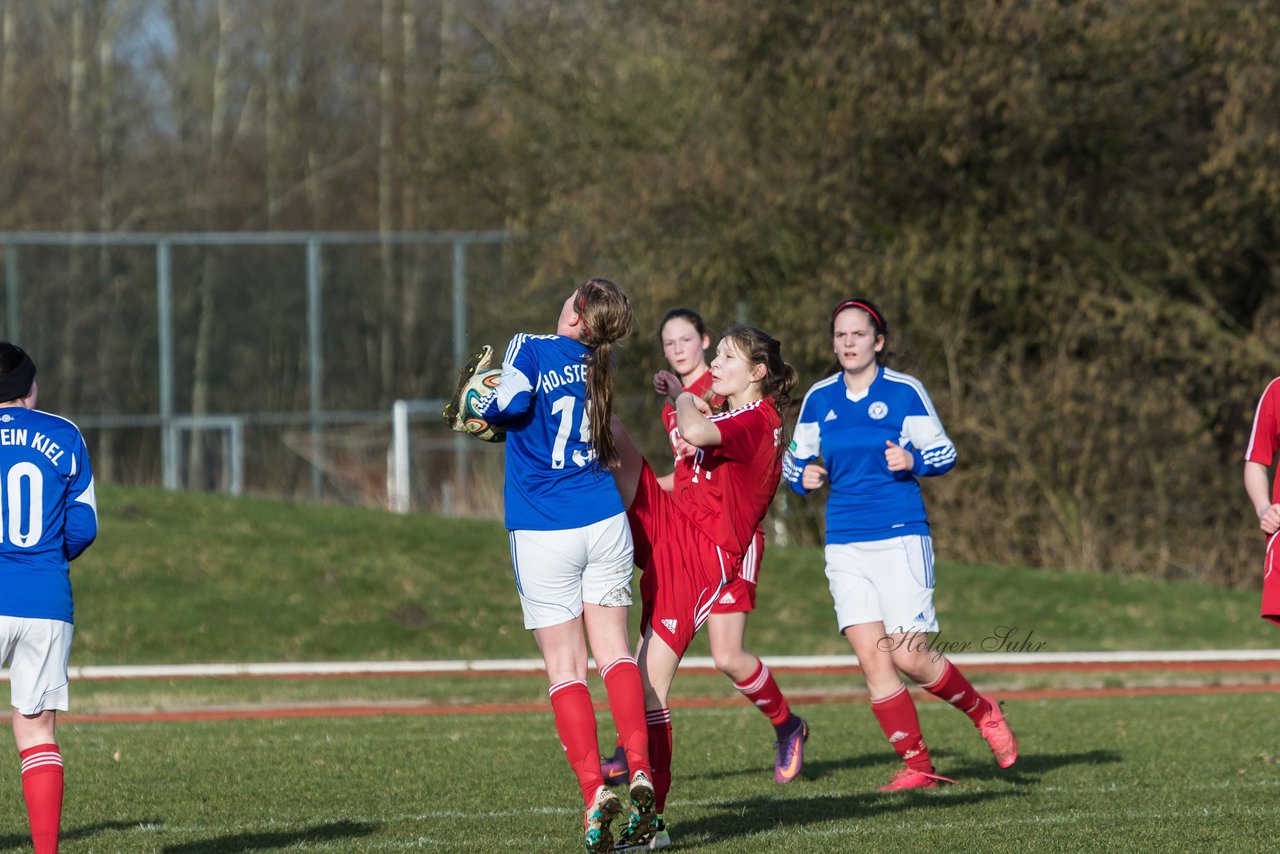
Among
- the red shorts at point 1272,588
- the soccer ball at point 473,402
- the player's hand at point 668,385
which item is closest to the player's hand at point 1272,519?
the red shorts at point 1272,588

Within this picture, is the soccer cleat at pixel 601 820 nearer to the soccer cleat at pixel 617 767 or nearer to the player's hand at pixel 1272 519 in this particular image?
the soccer cleat at pixel 617 767

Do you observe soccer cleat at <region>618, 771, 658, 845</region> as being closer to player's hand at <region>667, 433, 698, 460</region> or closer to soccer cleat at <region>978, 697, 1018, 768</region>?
player's hand at <region>667, 433, 698, 460</region>

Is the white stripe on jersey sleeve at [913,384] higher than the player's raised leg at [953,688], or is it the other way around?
the white stripe on jersey sleeve at [913,384]

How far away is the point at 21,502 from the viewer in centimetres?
561

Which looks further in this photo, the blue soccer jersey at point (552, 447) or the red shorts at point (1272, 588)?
the red shorts at point (1272, 588)

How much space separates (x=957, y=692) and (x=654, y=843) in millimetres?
2178

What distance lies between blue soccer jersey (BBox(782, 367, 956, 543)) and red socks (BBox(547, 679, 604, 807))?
184cm

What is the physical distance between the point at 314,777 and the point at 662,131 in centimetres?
1543

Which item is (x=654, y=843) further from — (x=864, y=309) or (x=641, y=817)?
(x=864, y=309)

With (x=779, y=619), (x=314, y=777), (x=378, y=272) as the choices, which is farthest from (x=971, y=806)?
(x=378, y=272)

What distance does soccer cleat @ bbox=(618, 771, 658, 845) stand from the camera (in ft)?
18.5

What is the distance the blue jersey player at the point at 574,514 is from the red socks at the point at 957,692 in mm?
2100

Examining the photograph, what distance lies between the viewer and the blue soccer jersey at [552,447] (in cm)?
593

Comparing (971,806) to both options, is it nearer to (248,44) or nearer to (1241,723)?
(1241,723)
